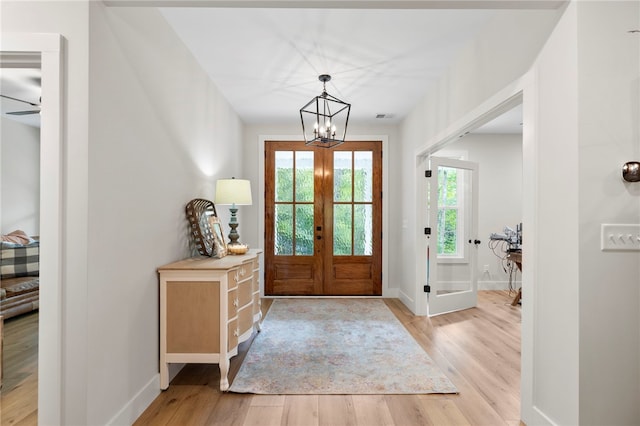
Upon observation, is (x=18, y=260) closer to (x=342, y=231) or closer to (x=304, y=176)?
(x=304, y=176)

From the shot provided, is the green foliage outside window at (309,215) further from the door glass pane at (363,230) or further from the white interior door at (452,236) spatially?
the white interior door at (452,236)

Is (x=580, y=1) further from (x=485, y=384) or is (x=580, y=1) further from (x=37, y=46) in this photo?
(x=37, y=46)

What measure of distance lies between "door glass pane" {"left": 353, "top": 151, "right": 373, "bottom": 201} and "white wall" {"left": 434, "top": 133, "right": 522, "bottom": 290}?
4.19 feet

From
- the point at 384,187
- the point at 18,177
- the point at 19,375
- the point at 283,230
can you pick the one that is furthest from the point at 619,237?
the point at 18,177

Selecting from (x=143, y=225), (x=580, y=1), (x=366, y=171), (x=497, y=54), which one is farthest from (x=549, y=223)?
(x=366, y=171)

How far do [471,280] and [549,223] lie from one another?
9.22ft

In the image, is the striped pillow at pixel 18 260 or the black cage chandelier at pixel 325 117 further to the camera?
the striped pillow at pixel 18 260

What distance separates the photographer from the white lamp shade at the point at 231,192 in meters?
3.24

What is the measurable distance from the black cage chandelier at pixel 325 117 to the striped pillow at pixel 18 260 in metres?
3.91

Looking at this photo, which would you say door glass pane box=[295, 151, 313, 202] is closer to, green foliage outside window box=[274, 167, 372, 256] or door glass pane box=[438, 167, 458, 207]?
green foliage outside window box=[274, 167, 372, 256]

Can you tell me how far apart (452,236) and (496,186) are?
1723mm

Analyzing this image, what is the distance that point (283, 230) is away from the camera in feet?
16.3

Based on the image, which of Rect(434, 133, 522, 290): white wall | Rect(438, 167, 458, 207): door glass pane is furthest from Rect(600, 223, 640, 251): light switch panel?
Rect(434, 133, 522, 290): white wall

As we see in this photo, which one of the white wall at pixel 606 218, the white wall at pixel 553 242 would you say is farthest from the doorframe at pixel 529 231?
the white wall at pixel 606 218
